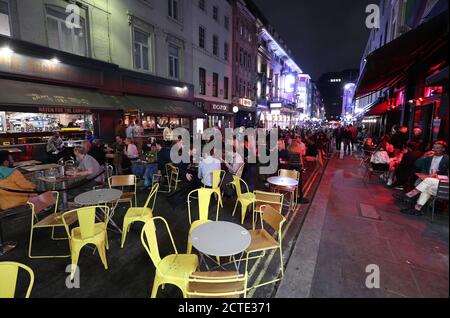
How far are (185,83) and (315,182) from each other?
12.9 metres

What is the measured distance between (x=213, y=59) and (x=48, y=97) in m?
15.3

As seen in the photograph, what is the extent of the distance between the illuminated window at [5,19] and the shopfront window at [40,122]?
3.19 m

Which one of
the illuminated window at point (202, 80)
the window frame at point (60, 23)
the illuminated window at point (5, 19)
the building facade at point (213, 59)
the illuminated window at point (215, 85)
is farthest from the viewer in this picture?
the illuminated window at point (215, 85)

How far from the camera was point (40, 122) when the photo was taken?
11016 mm

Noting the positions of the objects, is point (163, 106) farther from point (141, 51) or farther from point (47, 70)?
point (47, 70)

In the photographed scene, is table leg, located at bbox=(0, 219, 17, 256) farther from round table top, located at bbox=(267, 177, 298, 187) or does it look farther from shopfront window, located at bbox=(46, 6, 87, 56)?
shopfront window, located at bbox=(46, 6, 87, 56)

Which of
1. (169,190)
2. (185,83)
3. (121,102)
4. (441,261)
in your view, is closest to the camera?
(441,261)

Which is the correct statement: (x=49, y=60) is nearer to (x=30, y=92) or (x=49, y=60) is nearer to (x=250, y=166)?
(x=30, y=92)

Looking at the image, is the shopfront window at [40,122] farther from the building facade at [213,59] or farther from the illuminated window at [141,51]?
the building facade at [213,59]

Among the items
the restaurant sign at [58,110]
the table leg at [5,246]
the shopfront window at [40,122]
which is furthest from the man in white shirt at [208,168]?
the shopfront window at [40,122]

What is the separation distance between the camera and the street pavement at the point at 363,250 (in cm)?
173
